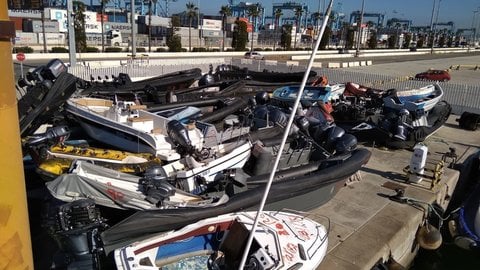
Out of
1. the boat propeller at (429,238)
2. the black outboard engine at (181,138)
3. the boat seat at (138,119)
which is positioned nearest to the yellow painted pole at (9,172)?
the black outboard engine at (181,138)

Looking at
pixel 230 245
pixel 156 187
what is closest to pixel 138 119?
pixel 156 187

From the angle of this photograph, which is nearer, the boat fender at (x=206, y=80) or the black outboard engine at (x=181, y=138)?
the black outboard engine at (x=181, y=138)

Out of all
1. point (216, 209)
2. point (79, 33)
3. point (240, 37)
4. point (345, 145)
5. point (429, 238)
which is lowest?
point (429, 238)

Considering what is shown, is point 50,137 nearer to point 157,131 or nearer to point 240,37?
point 157,131

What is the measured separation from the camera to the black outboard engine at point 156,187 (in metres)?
6.79

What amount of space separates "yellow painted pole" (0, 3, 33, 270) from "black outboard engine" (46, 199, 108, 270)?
9.12 feet

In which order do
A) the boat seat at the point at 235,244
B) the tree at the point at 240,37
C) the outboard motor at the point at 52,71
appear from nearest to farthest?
1. the boat seat at the point at 235,244
2. the outboard motor at the point at 52,71
3. the tree at the point at 240,37

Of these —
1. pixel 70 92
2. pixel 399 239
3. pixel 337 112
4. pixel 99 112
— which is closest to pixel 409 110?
pixel 337 112

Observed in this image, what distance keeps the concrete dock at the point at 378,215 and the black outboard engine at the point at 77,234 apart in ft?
11.6

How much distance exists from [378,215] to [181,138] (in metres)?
4.57

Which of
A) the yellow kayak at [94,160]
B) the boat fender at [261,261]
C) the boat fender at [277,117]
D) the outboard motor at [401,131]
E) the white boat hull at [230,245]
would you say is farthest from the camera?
the outboard motor at [401,131]

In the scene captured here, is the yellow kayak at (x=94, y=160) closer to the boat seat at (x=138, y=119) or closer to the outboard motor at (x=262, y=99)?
the boat seat at (x=138, y=119)

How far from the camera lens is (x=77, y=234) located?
5.50 m

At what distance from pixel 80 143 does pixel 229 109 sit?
16.3ft
